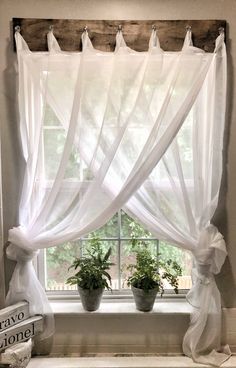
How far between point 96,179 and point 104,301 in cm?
73

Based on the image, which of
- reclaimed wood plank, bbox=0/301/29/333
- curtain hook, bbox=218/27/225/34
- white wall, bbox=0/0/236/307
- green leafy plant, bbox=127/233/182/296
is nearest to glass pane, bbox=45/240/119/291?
green leafy plant, bbox=127/233/182/296

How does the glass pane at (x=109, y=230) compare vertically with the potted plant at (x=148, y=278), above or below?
above

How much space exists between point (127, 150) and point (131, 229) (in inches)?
18.8

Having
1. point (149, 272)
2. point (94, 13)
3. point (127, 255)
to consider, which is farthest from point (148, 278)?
point (94, 13)

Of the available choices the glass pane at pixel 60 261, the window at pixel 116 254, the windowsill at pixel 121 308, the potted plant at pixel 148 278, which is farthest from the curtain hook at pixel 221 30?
the windowsill at pixel 121 308

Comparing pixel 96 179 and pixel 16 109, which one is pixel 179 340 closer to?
pixel 96 179

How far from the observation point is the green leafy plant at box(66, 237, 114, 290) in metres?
1.98

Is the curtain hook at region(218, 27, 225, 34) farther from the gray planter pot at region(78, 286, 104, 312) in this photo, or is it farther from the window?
the gray planter pot at region(78, 286, 104, 312)

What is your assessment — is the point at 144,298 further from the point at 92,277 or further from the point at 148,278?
the point at 92,277

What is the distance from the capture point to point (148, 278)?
1.99 m

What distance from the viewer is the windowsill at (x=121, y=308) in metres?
2.02

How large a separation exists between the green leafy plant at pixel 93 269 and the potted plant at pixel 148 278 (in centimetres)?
14

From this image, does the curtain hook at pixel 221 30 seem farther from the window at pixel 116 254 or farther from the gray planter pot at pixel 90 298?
the gray planter pot at pixel 90 298

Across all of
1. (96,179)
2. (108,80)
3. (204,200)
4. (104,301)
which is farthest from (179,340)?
(108,80)
